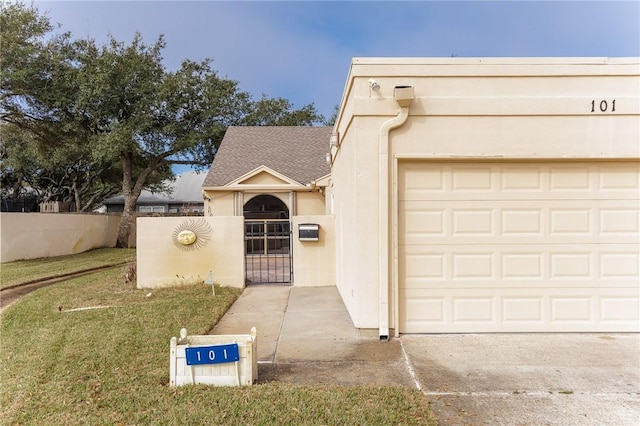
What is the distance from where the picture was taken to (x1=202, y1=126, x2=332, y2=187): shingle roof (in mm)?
15453

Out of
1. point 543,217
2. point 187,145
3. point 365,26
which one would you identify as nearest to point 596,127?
point 543,217

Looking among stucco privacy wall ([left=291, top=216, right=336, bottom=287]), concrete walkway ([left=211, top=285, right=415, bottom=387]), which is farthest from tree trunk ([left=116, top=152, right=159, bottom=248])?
concrete walkway ([left=211, top=285, right=415, bottom=387])

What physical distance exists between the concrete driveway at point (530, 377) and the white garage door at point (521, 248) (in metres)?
0.32

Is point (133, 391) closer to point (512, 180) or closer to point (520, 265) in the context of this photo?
point (520, 265)

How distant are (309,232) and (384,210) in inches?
154

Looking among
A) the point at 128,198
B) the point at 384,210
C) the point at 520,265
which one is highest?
the point at 128,198

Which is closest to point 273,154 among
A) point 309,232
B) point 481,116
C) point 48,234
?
point 309,232

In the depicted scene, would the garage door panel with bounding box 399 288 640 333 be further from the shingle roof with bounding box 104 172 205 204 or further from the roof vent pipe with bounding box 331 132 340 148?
the shingle roof with bounding box 104 172 205 204

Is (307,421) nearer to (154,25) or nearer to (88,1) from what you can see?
(88,1)

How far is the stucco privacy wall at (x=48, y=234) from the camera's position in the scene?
1385cm

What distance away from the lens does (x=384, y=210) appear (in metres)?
5.22

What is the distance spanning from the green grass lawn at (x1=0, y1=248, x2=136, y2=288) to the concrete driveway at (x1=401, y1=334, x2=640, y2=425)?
10623 millimetres

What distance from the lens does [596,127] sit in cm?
527

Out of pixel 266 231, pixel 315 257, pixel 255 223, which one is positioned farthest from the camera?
pixel 266 231
